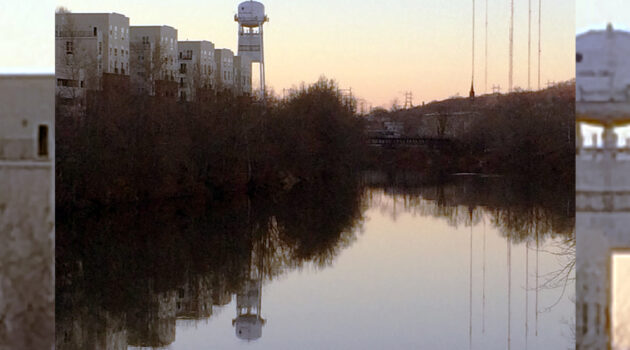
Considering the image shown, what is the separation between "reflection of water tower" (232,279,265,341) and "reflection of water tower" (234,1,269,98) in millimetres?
29562

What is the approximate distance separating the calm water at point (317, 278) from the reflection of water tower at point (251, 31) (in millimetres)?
19488

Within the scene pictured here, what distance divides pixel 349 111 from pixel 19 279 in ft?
134

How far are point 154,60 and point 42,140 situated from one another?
25.9 m

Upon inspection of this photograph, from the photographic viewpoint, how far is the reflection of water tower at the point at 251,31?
43.6m

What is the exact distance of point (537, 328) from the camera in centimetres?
1111

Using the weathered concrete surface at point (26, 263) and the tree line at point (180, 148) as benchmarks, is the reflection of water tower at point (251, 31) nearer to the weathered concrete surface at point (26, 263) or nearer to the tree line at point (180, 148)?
the tree line at point (180, 148)

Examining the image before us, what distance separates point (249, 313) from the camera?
38.4 ft

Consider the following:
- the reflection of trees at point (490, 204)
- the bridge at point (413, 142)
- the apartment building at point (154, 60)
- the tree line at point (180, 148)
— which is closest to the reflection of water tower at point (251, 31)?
the apartment building at point (154, 60)

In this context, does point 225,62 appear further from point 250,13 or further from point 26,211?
point 26,211

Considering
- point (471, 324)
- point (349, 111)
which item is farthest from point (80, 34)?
point (471, 324)

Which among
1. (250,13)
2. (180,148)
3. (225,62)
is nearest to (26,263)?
(180,148)

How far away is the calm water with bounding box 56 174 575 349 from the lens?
10.9 metres

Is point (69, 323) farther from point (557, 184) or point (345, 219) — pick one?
point (557, 184)

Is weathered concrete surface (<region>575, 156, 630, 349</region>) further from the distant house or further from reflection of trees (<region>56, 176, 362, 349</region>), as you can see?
reflection of trees (<region>56, 176, 362, 349</region>)
